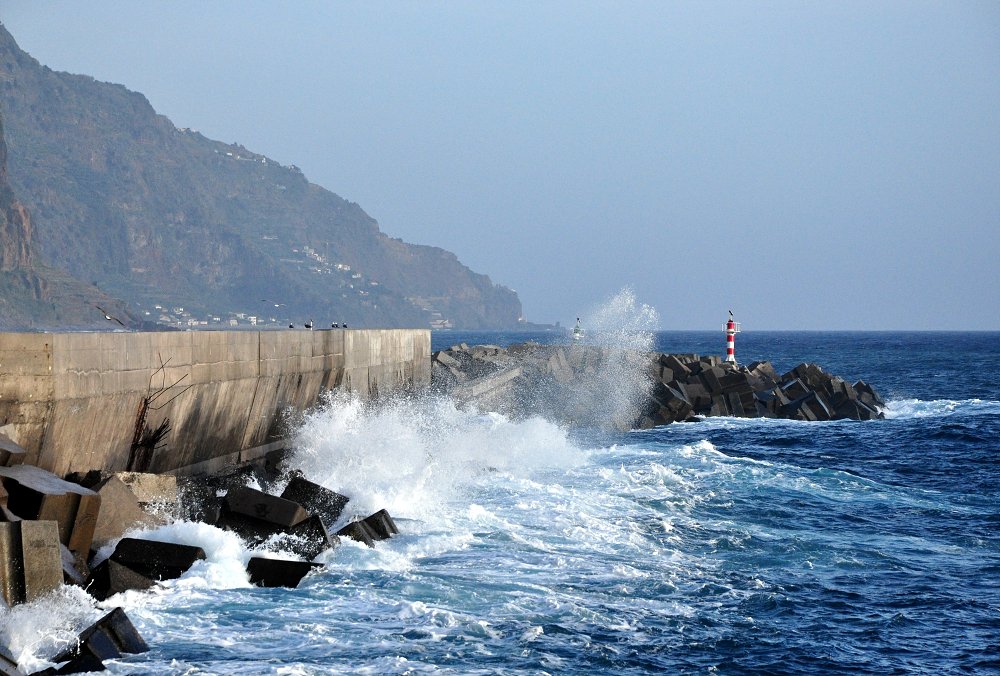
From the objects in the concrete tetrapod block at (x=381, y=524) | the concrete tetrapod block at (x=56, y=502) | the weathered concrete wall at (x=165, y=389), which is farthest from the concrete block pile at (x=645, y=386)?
the concrete tetrapod block at (x=56, y=502)

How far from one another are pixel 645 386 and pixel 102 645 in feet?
66.4

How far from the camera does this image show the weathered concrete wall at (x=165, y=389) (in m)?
7.63

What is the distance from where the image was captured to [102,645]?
556 cm

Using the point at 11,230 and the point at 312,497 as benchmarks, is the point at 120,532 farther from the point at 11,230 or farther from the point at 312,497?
the point at 11,230

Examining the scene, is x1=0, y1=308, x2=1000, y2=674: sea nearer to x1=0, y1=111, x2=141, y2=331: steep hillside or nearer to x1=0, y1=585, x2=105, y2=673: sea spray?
x1=0, y1=585, x2=105, y2=673: sea spray

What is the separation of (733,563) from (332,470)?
535cm

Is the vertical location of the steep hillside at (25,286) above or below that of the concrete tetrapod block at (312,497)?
above

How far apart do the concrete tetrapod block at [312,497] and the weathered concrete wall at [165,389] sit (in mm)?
1225

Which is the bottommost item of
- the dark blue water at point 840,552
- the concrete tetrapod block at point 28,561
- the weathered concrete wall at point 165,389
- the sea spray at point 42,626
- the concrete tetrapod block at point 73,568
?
the dark blue water at point 840,552

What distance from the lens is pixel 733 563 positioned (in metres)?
8.67

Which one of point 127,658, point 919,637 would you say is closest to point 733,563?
point 919,637

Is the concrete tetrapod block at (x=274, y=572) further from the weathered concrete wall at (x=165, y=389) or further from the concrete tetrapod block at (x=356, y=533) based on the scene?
the weathered concrete wall at (x=165, y=389)

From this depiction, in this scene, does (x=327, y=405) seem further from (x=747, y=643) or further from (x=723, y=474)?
(x=747, y=643)

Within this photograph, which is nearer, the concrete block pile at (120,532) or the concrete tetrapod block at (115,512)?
the concrete block pile at (120,532)
